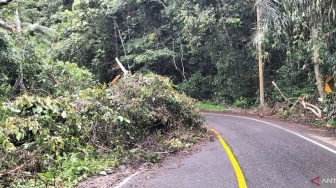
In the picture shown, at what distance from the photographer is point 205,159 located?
823 centimetres

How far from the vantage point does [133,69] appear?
31.8 m

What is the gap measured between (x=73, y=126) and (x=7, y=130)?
2174mm

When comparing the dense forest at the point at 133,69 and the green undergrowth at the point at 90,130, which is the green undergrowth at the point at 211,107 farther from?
the green undergrowth at the point at 90,130

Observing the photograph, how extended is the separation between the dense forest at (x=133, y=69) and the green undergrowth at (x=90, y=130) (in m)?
0.04

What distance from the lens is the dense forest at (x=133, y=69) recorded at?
8.16m

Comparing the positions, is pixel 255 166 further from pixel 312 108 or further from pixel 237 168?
pixel 312 108

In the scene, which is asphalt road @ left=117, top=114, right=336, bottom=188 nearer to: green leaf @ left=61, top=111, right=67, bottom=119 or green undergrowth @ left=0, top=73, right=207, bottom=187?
green undergrowth @ left=0, top=73, right=207, bottom=187

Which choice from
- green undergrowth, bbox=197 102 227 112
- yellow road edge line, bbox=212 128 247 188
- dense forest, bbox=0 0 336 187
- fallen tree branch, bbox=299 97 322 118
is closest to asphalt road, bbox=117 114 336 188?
yellow road edge line, bbox=212 128 247 188

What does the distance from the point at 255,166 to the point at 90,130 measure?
5.10m

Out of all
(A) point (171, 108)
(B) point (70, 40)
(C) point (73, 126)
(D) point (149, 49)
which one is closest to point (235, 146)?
(A) point (171, 108)

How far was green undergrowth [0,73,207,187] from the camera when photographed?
7.00 metres

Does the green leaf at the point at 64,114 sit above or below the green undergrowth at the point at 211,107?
above

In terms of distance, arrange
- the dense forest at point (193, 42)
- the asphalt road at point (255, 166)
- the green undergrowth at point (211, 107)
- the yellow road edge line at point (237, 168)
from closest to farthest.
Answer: the yellow road edge line at point (237, 168) → the asphalt road at point (255, 166) → the dense forest at point (193, 42) → the green undergrowth at point (211, 107)

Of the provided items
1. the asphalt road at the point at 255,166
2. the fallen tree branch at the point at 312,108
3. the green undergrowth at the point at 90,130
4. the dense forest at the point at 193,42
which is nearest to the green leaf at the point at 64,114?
the green undergrowth at the point at 90,130
